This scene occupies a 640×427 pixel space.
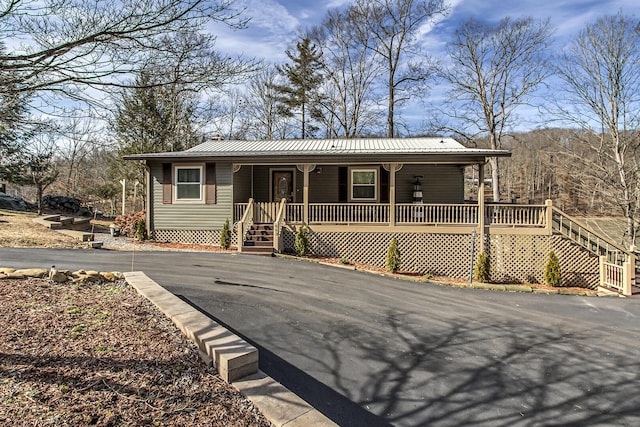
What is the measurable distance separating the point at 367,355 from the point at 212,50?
14.5 ft

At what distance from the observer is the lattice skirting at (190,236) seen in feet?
43.9

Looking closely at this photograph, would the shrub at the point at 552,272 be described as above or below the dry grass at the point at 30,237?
below

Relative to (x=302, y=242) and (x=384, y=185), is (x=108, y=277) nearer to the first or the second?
(x=302, y=242)

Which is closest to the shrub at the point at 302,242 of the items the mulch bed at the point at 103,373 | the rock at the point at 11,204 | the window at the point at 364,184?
the window at the point at 364,184

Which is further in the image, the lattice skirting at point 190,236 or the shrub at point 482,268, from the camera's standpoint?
the lattice skirting at point 190,236

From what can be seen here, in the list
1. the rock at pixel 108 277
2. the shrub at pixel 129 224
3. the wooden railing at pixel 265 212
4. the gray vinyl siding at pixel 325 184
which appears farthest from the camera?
the gray vinyl siding at pixel 325 184

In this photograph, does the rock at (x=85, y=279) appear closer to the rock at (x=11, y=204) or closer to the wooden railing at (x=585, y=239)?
the wooden railing at (x=585, y=239)

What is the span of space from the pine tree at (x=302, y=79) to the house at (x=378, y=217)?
15150mm

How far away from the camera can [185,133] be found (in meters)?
24.2

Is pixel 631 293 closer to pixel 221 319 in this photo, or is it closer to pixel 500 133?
pixel 221 319

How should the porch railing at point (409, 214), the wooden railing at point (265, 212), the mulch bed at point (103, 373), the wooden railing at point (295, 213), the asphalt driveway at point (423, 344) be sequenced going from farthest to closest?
1. the wooden railing at point (265, 212)
2. the wooden railing at point (295, 213)
3. the porch railing at point (409, 214)
4. the asphalt driveway at point (423, 344)
5. the mulch bed at point (103, 373)

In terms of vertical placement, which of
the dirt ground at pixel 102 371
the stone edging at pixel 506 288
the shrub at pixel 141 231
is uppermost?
the shrub at pixel 141 231

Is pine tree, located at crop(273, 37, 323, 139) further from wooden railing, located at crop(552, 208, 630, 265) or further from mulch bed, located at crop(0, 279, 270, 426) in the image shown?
mulch bed, located at crop(0, 279, 270, 426)

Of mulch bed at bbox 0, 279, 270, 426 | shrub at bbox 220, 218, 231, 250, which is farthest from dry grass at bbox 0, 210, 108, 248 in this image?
mulch bed at bbox 0, 279, 270, 426
